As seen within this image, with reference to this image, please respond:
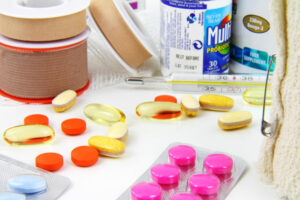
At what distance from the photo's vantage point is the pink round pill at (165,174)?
0.53 meters

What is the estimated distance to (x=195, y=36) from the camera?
72 cm

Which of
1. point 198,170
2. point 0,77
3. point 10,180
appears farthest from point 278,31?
point 0,77

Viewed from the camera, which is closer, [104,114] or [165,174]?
[165,174]

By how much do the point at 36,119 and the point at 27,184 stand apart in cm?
14

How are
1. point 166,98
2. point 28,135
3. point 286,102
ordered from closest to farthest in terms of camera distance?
point 286,102 → point 28,135 → point 166,98

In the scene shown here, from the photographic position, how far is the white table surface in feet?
1.76

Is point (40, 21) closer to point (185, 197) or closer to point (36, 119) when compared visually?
point (36, 119)

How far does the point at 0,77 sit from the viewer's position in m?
0.71

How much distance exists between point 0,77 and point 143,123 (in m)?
0.21

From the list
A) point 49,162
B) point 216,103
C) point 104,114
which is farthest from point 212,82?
point 49,162

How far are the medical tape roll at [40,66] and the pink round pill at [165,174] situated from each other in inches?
8.3

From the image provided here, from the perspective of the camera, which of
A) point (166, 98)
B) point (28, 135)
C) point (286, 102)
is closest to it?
point (286, 102)

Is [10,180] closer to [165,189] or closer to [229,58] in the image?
[165,189]

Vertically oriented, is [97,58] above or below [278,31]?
below
